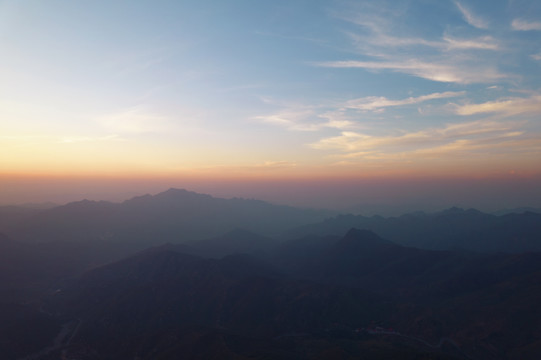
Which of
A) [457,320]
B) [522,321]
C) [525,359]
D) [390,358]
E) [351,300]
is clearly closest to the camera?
[390,358]

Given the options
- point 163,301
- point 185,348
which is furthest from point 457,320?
point 163,301

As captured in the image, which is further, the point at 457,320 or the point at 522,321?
the point at 457,320

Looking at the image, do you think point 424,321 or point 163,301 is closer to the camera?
point 424,321

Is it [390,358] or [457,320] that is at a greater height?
[390,358]

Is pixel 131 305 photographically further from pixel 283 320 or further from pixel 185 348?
pixel 283 320

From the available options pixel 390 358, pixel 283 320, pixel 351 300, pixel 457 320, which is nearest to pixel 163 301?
pixel 283 320

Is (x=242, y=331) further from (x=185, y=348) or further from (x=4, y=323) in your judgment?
(x=4, y=323)

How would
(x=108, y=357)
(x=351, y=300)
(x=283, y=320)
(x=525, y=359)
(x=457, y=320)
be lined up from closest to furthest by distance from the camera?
(x=525, y=359), (x=108, y=357), (x=457, y=320), (x=283, y=320), (x=351, y=300)

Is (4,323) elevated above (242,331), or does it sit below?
above

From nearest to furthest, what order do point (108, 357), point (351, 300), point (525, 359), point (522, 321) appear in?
point (525, 359), point (108, 357), point (522, 321), point (351, 300)
